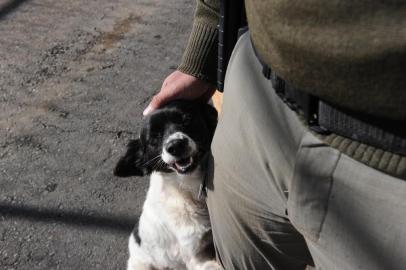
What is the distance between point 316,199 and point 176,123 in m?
1.34

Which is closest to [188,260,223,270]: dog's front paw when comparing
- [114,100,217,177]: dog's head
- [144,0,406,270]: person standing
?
[114,100,217,177]: dog's head

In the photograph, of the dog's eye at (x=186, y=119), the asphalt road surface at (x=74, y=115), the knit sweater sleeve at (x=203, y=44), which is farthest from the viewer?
the asphalt road surface at (x=74, y=115)

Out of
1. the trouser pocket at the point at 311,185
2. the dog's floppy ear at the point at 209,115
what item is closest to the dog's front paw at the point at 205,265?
the dog's floppy ear at the point at 209,115

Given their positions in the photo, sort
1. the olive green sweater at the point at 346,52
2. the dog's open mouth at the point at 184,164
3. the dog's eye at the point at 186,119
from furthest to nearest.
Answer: the dog's open mouth at the point at 184,164, the dog's eye at the point at 186,119, the olive green sweater at the point at 346,52

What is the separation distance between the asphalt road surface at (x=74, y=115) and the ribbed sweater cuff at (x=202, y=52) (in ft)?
4.89

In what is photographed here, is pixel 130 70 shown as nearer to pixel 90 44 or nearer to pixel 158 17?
pixel 90 44

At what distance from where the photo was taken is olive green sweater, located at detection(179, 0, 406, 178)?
39.8 inches

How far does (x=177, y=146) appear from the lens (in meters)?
2.54

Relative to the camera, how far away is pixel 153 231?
2.74 m

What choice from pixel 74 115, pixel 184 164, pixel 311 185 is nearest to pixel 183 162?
pixel 184 164

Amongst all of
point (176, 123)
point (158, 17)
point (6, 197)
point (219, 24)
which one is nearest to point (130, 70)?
point (158, 17)

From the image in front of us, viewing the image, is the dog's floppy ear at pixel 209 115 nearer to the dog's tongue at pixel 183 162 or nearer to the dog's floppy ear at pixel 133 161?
the dog's tongue at pixel 183 162

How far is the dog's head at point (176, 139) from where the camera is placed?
8.17ft

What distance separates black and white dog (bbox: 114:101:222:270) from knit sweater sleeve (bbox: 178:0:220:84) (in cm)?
64
